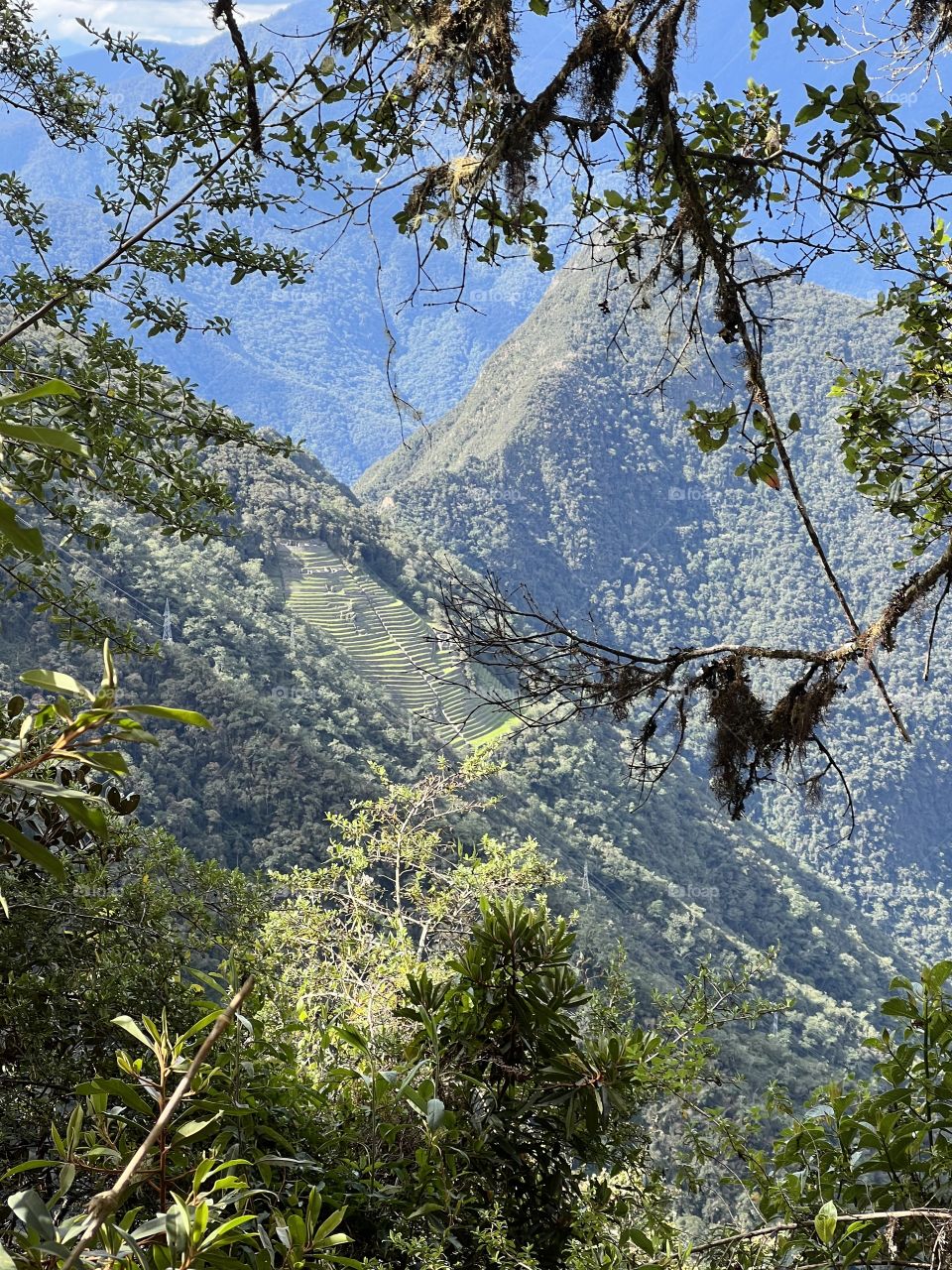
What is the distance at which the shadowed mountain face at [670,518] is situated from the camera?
2162 inches

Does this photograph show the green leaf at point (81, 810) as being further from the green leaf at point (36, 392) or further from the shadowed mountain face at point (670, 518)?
the shadowed mountain face at point (670, 518)

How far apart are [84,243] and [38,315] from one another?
124 metres

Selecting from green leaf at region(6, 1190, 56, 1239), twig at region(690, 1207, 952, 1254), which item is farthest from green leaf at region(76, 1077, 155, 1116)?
twig at region(690, 1207, 952, 1254)

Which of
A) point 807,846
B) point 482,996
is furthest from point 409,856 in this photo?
point 807,846

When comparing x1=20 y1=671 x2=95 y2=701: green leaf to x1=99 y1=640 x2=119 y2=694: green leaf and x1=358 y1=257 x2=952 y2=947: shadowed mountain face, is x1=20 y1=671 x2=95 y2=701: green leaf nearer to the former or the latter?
x1=99 y1=640 x2=119 y2=694: green leaf

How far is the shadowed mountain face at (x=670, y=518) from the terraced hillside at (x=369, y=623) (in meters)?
15.6

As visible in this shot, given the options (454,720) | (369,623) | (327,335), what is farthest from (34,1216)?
(327,335)

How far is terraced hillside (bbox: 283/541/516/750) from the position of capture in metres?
37.7

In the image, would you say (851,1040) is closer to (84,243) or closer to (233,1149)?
(233,1149)

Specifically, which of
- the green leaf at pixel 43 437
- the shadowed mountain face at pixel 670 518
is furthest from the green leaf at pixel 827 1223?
the shadowed mountain face at pixel 670 518

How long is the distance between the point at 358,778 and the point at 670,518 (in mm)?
49196

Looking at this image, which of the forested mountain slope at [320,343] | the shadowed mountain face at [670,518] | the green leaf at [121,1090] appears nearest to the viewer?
the green leaf at [121,1090]

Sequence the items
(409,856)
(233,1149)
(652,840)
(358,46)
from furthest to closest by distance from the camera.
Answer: (652,840), (409,856), (358,46), (233,1149)

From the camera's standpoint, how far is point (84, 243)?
110m
